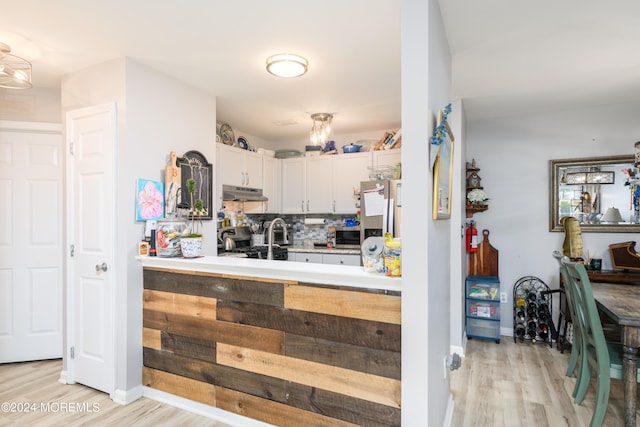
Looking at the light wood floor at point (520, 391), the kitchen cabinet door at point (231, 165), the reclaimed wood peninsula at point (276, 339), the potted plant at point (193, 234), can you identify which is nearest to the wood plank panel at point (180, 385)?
the reclaimed wood peninsula at point (276, 339)

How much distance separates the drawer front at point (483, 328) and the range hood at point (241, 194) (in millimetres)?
2817

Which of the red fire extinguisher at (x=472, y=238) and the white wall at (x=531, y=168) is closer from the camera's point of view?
the white wall at (x=531, y=168)

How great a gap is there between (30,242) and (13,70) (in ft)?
5.36

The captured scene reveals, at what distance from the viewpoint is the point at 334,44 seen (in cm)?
235

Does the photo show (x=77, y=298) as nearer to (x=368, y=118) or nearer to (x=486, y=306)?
Answer: (x=368, y=118)

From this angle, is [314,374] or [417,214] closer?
[417,214]

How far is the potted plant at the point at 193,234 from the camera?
2518mm

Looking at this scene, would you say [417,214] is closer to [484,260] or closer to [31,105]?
[484,260]

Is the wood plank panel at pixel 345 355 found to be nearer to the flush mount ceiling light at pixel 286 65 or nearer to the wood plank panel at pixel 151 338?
the wood plank panel at pixel 151 338

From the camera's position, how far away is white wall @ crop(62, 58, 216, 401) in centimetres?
253

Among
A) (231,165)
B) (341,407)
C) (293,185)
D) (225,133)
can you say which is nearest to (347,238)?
(293,185)

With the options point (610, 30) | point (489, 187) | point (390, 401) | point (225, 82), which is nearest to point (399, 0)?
point (610, 30)

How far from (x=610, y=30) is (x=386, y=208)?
1.97 metres

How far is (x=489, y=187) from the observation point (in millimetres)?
4168
